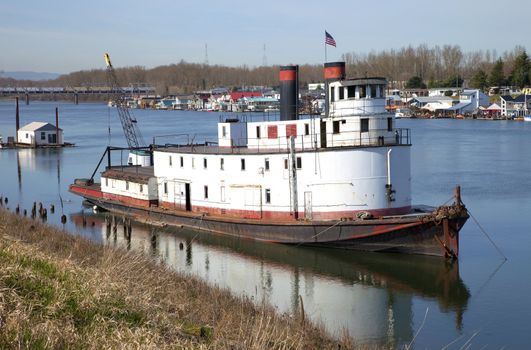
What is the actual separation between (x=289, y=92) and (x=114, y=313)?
21.0m

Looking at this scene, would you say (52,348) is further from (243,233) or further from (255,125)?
(255,125)

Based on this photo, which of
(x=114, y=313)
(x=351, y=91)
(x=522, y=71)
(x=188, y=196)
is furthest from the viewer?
(x=522, y=71)

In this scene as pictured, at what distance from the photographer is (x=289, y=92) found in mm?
31297

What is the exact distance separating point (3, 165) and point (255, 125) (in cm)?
3498

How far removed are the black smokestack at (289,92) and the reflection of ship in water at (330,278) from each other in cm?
603

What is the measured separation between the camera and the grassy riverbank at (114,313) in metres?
10.1

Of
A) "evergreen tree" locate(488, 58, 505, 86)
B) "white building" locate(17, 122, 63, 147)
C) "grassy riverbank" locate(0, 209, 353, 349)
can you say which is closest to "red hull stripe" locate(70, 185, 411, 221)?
"grassy riverbank" locate(0, 209, 353, 349)

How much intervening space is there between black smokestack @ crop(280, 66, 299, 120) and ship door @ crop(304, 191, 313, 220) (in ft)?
16.3

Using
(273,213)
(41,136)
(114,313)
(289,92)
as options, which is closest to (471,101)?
(41,136)

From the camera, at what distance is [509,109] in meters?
113

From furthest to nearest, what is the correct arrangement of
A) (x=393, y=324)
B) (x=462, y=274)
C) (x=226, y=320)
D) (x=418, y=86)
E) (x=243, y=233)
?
(x=418, y=86) < (x=243, y=233) < (x=462, y=274) < (x=393, y=324) < (x=226, y=320)

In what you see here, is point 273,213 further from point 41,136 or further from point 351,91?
point 41,136

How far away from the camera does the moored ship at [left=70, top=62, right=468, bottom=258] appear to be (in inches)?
1014

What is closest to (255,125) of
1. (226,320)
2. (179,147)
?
(179,147)
